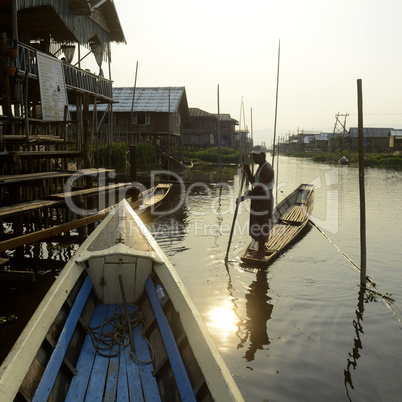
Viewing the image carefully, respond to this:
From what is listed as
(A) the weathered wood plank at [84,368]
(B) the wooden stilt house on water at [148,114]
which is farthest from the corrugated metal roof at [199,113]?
(A) the weathered wood plank at [84,368]

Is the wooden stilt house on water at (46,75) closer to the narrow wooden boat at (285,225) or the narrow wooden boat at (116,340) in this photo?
the narrow wooden boat at (116,340)

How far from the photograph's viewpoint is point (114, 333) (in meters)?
3.62

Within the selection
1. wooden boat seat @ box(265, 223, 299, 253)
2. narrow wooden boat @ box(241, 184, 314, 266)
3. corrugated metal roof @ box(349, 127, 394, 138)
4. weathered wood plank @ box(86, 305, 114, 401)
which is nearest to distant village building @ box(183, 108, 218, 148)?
narrow wooden boat @ box(241, 184, 314, 266)

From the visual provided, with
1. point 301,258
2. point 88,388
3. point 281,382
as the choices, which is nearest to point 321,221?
point 301,258

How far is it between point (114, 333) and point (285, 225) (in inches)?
299

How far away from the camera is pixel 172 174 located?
870 inches

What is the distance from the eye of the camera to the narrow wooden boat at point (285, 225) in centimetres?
758

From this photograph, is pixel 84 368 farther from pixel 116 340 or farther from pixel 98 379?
pixel 116 340

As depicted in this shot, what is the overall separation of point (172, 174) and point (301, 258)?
573 inches

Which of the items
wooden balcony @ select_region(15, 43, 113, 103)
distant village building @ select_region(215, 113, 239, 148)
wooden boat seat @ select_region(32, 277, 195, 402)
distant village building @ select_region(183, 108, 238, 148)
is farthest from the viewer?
distant village building @ select_region(215, 113, 239, 148)

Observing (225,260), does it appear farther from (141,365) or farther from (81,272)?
(141,365)

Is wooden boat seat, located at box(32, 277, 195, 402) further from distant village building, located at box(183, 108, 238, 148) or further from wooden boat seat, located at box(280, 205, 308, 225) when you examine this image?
distant village building, located at box(183, 108, 238, 148)

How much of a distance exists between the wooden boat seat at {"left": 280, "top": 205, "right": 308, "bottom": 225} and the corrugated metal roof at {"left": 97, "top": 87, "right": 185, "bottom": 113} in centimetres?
1746

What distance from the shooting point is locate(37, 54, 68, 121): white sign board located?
10.3 m
